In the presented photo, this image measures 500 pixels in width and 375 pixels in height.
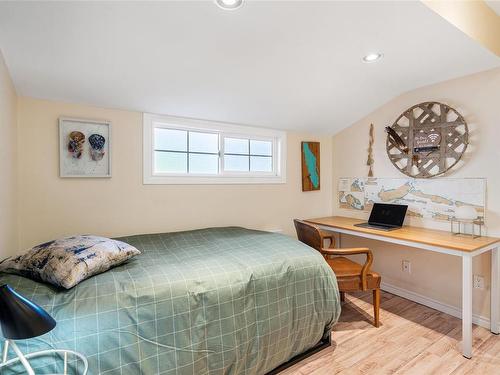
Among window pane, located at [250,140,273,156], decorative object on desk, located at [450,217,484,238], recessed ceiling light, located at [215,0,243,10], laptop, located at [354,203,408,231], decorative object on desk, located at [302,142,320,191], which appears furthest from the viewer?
decorative object on desk, located at [302,142,320,191]

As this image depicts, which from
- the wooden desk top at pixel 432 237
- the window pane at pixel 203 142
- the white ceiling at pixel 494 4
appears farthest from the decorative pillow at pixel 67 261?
the white ceiling at pixel 494 4

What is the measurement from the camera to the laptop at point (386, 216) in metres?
2.72

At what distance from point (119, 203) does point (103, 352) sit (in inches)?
53.9

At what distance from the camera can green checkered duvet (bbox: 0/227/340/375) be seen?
116 cm

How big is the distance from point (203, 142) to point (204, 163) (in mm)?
210

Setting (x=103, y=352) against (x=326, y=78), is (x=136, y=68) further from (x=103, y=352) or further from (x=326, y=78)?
(x=103, y=352)

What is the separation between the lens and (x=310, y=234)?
92.7 inches

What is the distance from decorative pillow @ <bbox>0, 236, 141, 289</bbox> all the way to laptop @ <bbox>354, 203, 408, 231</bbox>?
2296mm

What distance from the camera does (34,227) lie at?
2012mm

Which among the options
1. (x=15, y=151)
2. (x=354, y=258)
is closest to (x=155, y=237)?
(x=15, y=151)

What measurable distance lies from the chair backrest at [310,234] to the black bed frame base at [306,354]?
0.65m

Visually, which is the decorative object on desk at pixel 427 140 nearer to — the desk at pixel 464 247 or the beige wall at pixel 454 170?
the beige wall at pixel 454 170

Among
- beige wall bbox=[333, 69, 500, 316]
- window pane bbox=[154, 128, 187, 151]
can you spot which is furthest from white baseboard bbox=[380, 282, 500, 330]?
window pane bbox=[154, 128, 187, 151]

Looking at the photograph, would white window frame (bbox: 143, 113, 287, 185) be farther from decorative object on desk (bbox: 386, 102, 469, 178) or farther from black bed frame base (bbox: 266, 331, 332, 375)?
black bed frame base (bbox: 266, 331, 332, 375)
